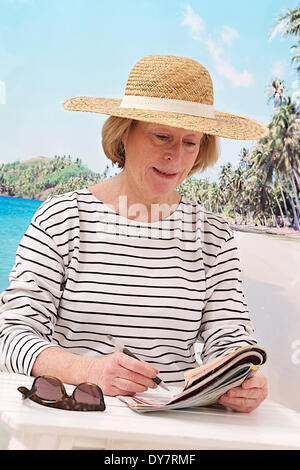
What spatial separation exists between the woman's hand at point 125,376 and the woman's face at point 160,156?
40cm

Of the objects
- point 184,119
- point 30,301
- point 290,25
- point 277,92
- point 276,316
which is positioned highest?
point 290,25

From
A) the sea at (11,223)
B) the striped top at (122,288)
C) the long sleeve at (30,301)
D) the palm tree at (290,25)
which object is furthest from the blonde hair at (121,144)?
the sea at (11,223)

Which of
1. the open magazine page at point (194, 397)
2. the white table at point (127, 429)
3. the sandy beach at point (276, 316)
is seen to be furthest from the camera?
the sandy beach at point (276, 316)

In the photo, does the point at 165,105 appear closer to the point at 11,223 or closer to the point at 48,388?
the point at 48,388

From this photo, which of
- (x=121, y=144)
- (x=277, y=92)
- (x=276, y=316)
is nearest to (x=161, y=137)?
(x=121, y=144)

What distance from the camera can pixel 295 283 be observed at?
2.65 m

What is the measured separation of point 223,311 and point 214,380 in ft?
1.37

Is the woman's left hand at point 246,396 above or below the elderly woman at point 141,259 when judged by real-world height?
below

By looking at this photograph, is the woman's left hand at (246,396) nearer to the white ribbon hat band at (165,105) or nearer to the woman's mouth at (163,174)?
the woman's mouth at (163,174)

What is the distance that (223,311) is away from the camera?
3.79ft

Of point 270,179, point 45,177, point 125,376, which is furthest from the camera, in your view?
point 45,177

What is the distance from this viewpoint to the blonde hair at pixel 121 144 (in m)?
1.20
